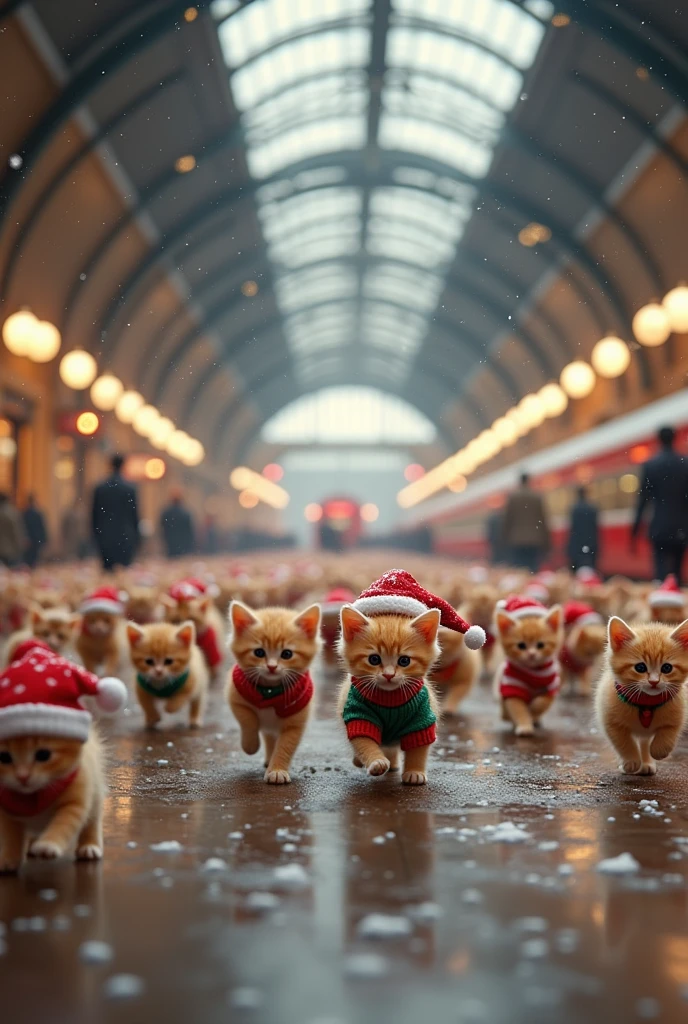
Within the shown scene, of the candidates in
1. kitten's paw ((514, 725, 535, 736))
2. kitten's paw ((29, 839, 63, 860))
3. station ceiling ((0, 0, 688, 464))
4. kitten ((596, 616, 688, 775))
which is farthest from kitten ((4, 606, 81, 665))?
station ceiling ((0, 0, 688, 464))

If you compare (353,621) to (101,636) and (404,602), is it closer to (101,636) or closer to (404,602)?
(404,602)

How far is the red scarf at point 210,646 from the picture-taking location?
9117 millimetres

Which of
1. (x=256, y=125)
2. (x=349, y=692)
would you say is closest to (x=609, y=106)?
(x=256, y=125)

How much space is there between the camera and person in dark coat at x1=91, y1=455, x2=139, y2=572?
12.6 meters

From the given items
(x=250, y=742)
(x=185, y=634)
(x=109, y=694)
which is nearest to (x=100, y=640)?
(x=185, y=634)

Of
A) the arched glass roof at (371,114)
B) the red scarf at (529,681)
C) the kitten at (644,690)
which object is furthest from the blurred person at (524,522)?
the kitten at (644,690)

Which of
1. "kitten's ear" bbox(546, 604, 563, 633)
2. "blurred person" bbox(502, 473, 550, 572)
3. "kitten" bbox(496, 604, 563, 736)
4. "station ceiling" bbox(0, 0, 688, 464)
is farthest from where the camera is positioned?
"blurred person" bbox(502, 473, 550, 572)

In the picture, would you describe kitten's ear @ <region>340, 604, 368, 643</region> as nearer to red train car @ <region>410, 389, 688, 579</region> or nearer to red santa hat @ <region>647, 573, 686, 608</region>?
red santa hat @ <region>647, 573, 686, 608</region>

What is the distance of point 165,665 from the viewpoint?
7.17 meters

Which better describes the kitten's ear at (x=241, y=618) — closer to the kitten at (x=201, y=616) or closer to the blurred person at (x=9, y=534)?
the kitten at (x=201, y=616)

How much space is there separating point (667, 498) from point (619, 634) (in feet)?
23.2

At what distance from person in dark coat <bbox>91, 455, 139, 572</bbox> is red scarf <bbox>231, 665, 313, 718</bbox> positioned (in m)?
6.70

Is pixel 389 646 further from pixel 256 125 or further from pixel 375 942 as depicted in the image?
pixel 256 125

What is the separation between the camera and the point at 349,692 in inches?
221
